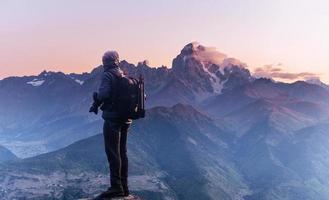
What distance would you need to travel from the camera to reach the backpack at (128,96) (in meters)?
28.3

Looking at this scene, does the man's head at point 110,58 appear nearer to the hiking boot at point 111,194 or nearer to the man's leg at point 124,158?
the man's leg at point 124,158

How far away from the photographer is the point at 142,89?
28547mm

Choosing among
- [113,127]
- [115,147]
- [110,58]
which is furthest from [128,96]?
[115,147]

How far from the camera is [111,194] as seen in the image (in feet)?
94.3

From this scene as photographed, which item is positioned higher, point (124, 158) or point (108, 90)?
point (108, 90)

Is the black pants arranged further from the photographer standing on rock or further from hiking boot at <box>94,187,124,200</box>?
hiking boot at <box>94,187,124,200</box>

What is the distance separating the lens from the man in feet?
91.9

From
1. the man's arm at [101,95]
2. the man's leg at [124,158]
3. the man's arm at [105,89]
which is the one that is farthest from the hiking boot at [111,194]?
the man's arm at [105,89]

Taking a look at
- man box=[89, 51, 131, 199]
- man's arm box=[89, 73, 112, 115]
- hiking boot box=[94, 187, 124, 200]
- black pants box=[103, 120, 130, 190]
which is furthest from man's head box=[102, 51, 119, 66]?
hiking boot box=[94, 187, 124, 200]

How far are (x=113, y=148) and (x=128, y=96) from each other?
10.1 feet

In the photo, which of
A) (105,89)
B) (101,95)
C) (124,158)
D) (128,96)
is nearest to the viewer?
(101,95)

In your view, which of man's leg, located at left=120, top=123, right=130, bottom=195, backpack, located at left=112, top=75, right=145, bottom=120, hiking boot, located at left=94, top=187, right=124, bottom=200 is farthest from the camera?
man's leg, located at left=120, top=123, right=130, bottom=195

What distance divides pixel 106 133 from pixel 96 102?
225 cm

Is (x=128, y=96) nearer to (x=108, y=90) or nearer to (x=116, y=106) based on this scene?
(x=116, y=106)
